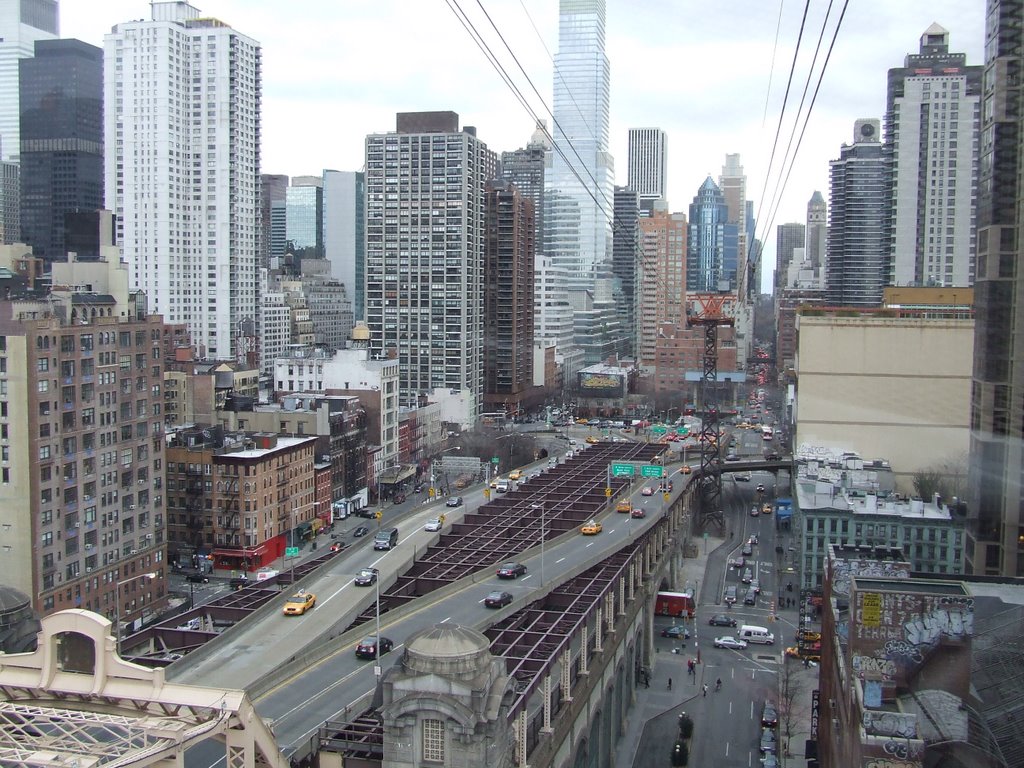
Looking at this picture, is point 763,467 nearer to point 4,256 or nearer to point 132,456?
point 132,456

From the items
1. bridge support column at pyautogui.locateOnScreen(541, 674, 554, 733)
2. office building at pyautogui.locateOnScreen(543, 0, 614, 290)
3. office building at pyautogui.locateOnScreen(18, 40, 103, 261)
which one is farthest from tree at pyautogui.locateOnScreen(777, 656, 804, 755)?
office building at pyautogui.locateOnScreen(543, 0, 614, 290)

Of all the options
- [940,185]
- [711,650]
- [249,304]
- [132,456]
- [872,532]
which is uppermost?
[940,185]

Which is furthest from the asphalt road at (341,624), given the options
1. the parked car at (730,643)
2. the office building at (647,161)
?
the office building at (647,161)

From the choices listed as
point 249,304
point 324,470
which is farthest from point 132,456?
point 249,304

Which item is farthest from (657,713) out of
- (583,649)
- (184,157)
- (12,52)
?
(12,52)

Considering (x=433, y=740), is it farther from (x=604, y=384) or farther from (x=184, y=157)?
(x=604, y=384)

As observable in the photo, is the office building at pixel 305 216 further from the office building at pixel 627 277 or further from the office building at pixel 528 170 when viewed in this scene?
the office building at pixel 627 277

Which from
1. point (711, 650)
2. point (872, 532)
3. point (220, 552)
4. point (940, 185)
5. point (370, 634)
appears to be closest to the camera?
point (370, 634)

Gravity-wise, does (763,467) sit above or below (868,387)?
below
